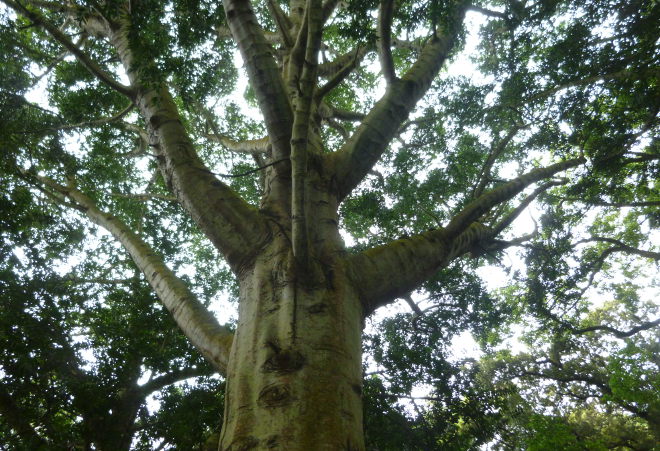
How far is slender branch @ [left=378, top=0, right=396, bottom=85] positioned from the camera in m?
3.03

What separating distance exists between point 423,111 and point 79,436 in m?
7.11

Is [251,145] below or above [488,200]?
above

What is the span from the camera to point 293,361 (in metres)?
1.79

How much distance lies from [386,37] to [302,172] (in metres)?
1.93

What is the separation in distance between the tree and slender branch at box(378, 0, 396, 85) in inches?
0.8

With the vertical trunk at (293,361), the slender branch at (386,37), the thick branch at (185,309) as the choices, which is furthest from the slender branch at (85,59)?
the slender branch at (386,37)

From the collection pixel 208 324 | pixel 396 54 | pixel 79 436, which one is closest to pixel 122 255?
pixel 79 436

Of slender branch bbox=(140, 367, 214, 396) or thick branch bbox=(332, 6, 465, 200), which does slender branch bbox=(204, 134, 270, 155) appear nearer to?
thick branch bbox=(332, 6, 465, 200)

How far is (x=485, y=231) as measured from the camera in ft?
13.6

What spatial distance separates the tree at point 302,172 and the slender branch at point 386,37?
0.02m

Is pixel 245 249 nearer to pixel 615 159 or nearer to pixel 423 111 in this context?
pixel 423 111

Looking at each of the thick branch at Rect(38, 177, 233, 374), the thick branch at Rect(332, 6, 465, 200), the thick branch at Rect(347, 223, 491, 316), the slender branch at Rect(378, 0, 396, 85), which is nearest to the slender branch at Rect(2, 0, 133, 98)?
the thick branch at Rect(38, 177, 233, 374)

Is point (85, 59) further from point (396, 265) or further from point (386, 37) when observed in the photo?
point (396, 265)

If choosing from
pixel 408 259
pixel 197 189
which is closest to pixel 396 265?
pixel 408 259
